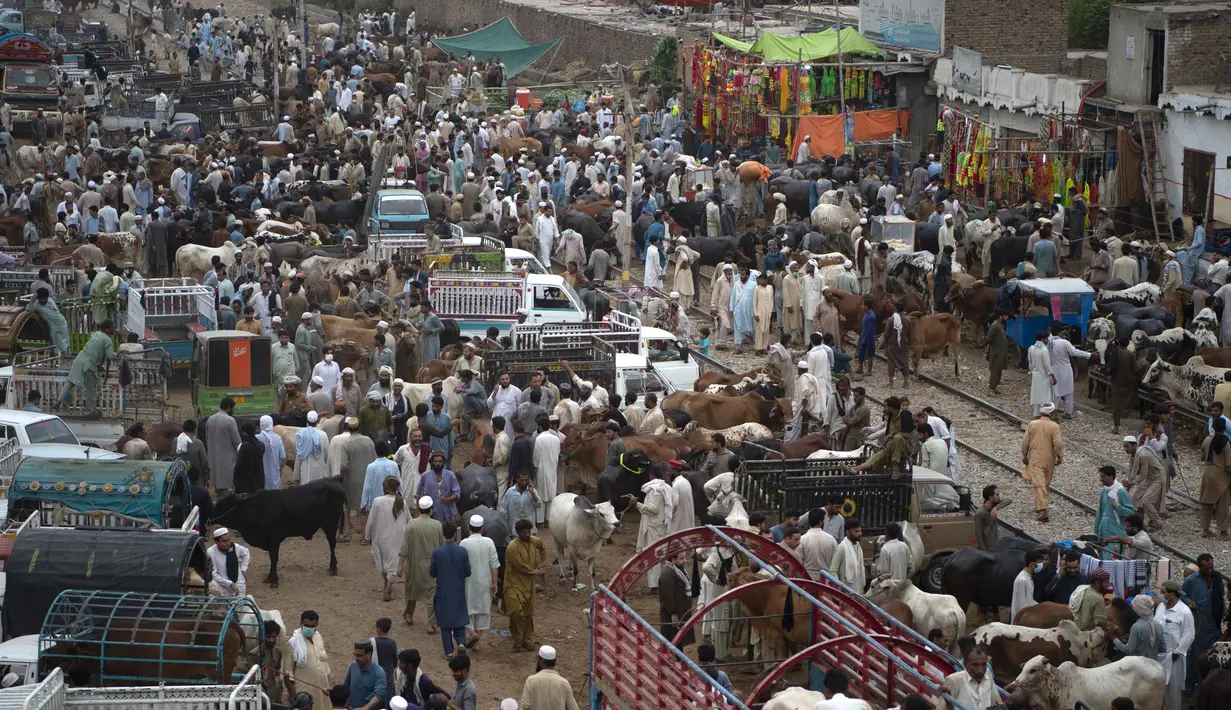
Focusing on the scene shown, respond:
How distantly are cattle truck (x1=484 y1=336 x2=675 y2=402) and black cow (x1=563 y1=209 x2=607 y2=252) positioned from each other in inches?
334

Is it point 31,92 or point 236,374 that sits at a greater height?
point 31,92

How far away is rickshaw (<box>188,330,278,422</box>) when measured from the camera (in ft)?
64.5

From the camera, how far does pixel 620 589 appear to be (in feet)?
40.3

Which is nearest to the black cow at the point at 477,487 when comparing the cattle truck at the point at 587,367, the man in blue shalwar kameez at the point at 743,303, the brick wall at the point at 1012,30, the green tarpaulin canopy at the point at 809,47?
the cattle truck at the point at 587,367

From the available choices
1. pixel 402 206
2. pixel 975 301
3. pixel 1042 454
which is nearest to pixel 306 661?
pixel 1042 454

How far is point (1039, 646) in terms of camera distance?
13.0 m

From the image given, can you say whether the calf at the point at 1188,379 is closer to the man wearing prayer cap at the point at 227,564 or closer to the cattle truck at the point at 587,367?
the cattle truck at the point at 587,367

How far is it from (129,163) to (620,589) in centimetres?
2452

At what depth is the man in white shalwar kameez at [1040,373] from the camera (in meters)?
20.5

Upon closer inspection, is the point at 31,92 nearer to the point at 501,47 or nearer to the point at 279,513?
the point at 501,47

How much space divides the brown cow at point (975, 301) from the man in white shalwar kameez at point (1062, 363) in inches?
125

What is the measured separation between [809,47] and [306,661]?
2875cm

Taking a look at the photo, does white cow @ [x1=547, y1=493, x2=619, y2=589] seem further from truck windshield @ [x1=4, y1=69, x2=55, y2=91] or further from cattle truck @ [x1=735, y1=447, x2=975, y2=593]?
truck windshield @ [x1=4, y1=69, x2=55, y2=91]

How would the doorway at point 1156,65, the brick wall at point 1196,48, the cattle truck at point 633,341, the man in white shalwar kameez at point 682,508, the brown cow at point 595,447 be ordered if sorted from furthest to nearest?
the doorway at point 1156,65, the brick wall at point 1196,48, the cattle truck at point 633,341, the brown cow at point 595,447, the man in white shalwar kameez at point 682,508
